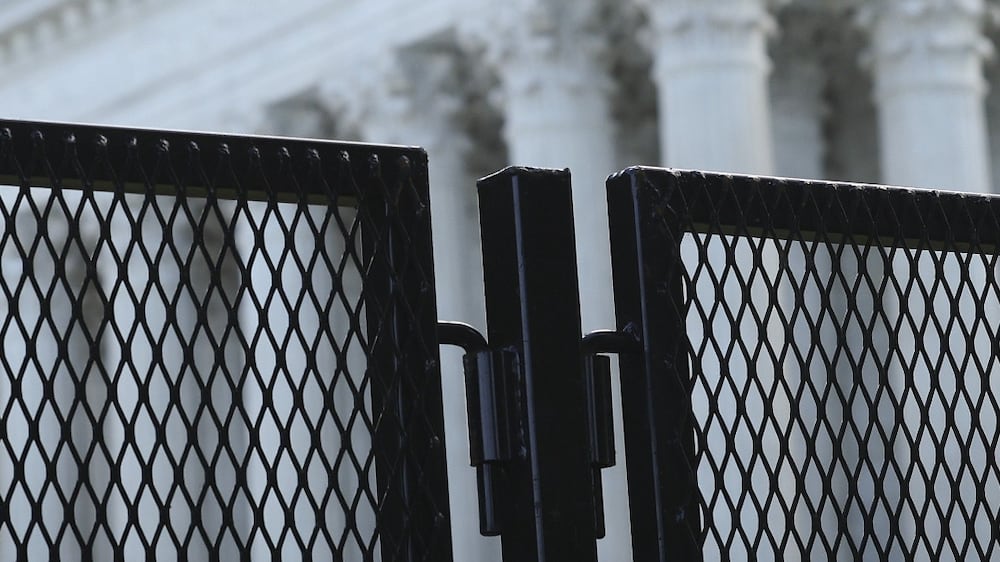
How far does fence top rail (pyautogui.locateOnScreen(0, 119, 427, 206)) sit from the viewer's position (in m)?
1.76

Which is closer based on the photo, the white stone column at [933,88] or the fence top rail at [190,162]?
the fence top rail at [190,162]

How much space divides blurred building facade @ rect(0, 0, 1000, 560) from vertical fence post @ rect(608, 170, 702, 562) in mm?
12898

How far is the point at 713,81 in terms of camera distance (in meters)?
15.3

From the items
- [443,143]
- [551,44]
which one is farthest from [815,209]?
[443,143]

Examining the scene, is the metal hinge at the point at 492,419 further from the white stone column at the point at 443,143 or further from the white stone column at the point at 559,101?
the white stone column at the point at 443,143

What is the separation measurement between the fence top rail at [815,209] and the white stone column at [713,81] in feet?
41.6

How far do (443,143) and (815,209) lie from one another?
16962mm

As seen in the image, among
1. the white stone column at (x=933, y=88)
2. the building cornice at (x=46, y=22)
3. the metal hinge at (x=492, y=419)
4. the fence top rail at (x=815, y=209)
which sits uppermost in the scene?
the building cornice at (x=46, y=22)

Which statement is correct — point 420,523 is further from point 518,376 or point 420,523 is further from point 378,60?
point 378,60

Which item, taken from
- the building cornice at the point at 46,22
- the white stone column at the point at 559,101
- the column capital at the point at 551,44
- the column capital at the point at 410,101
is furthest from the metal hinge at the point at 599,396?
the building cornice at the point at 46,22

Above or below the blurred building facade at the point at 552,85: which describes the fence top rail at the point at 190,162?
below

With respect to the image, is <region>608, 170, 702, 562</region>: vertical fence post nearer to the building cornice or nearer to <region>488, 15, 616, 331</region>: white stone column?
<region>488, 15, 616, 331</region>: white stone column

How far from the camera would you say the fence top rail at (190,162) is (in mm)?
1756

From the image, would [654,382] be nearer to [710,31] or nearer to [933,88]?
[710,31]
